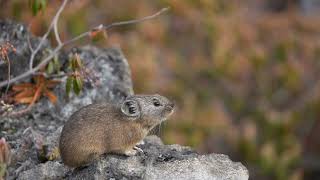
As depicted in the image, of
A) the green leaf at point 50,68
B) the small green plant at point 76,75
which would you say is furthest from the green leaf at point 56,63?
the small green plant at point 76,75

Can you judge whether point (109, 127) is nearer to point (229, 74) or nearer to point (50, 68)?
point (50, 68)

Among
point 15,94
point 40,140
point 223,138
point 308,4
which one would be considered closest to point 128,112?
point 40,140

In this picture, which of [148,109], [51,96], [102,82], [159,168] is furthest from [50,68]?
[159,168]

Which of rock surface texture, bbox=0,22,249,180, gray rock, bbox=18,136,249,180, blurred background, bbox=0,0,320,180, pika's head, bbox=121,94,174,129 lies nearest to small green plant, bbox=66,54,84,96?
rock surface texture, bbox=0,22,249,180

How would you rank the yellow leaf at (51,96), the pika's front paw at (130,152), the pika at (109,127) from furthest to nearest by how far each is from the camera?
1. the yellow leaf at (51,96)
2. the pika's front paw at (130,152)
3. the pika at (109,127)

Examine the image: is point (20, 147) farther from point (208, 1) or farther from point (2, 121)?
point (208, 1)

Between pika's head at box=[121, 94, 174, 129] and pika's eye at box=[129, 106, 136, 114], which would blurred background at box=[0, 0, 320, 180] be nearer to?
pika's head at box=[121, 94, 174, 129]

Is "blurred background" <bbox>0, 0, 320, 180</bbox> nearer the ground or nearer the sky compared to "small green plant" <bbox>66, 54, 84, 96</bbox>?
nearer the ground

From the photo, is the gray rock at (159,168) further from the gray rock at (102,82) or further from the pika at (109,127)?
the gray rock at (102,82)

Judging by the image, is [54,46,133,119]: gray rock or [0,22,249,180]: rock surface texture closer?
[0,22,249,180]: rock surface texture
